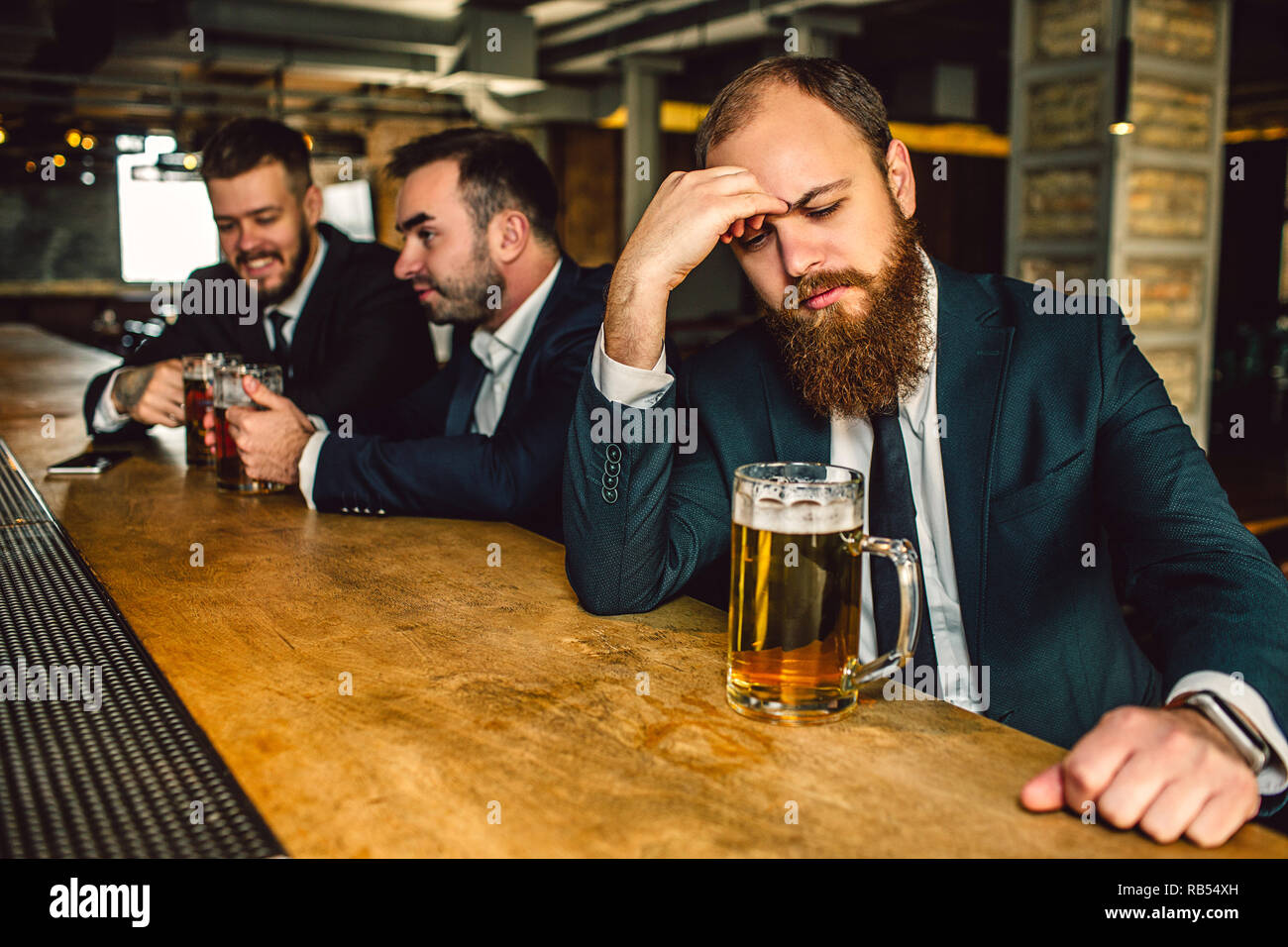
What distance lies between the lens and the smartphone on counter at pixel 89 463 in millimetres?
1964

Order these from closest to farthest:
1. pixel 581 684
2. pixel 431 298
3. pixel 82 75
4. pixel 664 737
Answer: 1. pixel 664 737
2. pixel 581 684
3. pixel 431 298
4. pixel 82 75

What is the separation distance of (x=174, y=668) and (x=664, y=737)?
0.48 m

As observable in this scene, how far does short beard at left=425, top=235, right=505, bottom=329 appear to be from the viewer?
85.7 inches

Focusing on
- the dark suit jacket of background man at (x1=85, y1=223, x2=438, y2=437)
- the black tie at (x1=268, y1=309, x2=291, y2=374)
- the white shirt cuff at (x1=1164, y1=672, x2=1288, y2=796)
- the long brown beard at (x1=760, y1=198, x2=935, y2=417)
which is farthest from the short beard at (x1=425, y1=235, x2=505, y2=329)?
the white shirt cuff at (x1=1164, y1=672, x2=1288, y2=796)

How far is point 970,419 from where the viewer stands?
1.29 metres

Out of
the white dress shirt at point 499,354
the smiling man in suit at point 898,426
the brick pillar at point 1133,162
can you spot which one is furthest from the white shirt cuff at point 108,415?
the brick pillar at point 1133,162

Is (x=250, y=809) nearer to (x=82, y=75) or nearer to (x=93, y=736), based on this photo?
(x=93, y=736)

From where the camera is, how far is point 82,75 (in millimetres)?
8172

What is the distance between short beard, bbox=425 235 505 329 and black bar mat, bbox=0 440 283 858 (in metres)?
1.16

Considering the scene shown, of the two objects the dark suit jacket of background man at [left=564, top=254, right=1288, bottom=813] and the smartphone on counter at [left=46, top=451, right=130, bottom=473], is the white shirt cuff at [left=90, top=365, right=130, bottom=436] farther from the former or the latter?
the dark suit jacket of background man at [left=564, top=254, right=1288, bottom=813]

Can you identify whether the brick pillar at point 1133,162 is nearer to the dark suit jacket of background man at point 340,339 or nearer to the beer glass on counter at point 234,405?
the dark suit jacket of background man at point 340,339

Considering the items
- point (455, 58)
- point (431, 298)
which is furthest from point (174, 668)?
point (455, 58)

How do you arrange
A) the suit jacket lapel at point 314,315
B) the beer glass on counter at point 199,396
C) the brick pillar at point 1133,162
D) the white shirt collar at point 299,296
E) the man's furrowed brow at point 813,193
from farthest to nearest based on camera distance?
the brick pillar at point 1133,162, the white shirt collar at point 299,296, the suit jacket lapel at point 314,315, the beer glass on counter at point 199,396, the man's furrowed brow at point 813,193

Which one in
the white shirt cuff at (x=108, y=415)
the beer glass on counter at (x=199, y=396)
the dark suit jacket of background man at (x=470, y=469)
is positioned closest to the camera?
the dark suit jacket of background man at (x=470, y=469)
